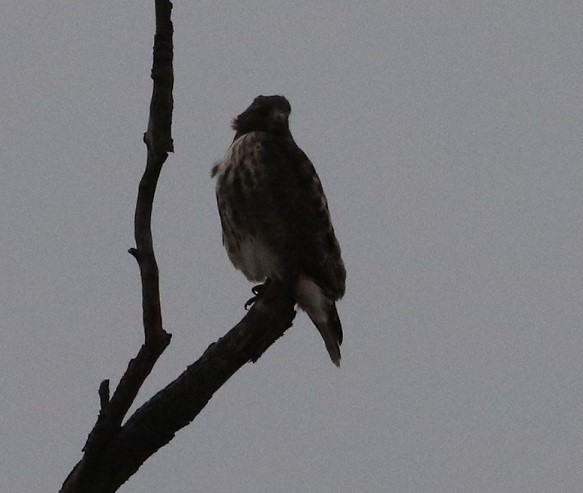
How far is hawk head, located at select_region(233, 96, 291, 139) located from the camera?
7.62 m

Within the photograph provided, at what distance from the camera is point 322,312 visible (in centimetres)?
659

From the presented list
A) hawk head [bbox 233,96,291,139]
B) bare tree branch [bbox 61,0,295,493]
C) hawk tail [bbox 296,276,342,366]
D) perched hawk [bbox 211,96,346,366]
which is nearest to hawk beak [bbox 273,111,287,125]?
hawk head [bbox 233,96,291,139]

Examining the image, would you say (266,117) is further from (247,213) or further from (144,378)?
(144,378)

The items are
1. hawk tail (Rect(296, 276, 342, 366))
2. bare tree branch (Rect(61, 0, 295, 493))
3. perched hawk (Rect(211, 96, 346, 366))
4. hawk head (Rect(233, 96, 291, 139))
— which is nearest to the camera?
bare tree branch (Rect(61, 0, 295, 493))

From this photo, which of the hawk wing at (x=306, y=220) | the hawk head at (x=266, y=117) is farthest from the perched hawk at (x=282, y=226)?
the hawk head at (x=266, y=117)

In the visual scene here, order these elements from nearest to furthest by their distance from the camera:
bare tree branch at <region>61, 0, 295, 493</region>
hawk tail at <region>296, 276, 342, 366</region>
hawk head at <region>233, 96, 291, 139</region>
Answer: bare tree branch at <region>61, 0, 295, 493</region>, hawk tail at <region>296, 276, 342, 366</region>, hawk head at <region>233, 96, 291, 139</region>

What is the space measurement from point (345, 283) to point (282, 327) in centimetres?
146

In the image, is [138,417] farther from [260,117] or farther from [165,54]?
[260,117]

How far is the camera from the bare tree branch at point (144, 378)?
175 inches

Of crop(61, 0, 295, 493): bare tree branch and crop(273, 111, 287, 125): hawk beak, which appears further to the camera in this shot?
crop(273, 111, 287, 125): hawk beak

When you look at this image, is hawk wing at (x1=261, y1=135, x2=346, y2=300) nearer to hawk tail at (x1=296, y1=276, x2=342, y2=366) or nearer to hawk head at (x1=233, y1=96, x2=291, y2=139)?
hawk tail at (x1=296, y1=276, x2=342, y2=366)

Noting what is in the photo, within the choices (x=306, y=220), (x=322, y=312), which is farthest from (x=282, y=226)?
(x=322, y=312)

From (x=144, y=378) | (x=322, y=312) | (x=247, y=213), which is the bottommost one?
(x=144, y=378)

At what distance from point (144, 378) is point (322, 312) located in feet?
7.21
